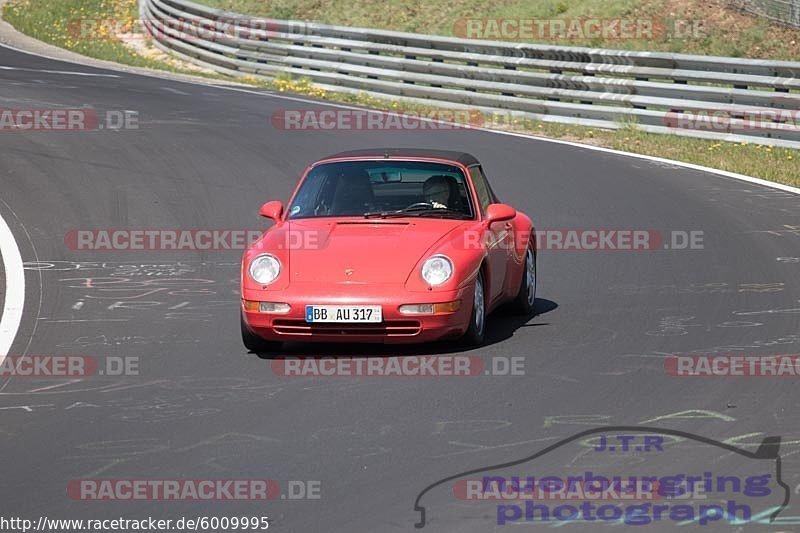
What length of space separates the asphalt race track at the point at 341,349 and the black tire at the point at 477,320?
108 mm

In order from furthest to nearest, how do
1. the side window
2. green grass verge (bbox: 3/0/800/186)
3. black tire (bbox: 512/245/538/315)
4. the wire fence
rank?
1. the wire fence
2. green grass verge (bbox: 3/0/800/186)
3. black tire (bbox: 512/245/538/315)
4. the side window

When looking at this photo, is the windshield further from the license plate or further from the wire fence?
the wire fence

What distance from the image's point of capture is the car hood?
978 centimetres

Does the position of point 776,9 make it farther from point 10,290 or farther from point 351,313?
point 351,313

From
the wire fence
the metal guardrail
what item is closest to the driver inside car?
the metal guardrail

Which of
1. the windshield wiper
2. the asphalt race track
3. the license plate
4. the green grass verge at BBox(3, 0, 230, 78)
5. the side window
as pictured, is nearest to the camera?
the asphalt race track

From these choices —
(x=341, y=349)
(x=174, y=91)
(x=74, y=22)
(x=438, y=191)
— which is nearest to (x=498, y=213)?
(x=438, y=191)

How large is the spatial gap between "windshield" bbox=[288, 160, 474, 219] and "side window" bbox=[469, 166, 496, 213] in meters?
0.15

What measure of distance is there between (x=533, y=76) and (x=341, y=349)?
14.7 m

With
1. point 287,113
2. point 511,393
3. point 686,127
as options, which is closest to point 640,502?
point 511,393

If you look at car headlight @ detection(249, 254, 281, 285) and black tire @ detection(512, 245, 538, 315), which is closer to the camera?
car headlight @ detection(249, 254, 281, 285)

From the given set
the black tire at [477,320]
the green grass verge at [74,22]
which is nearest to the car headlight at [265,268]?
the black tire at [477,320]

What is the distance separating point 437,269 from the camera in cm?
978

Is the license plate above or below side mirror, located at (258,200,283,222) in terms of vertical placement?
below
